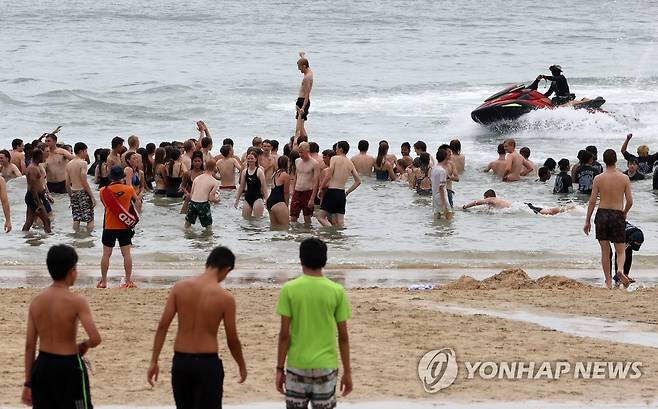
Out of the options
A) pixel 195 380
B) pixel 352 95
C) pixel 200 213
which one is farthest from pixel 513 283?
pixel 352 95

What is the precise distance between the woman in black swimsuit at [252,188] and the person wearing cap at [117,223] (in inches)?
174

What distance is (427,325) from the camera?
10.7 m

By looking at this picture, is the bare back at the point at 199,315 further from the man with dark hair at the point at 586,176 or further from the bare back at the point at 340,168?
the man with dark hair at the point at 586,176

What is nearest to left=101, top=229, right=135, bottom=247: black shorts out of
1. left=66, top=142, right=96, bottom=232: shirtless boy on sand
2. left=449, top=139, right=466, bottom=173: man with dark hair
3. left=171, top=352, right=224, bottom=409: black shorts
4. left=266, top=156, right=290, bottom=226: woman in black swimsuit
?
left=66, top=142, right=96, bottom=232: shirtless boy on sand

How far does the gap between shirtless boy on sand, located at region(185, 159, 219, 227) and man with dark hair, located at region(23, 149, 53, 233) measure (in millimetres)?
2002

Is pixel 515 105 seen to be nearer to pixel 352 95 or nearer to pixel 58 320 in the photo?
pixel 352 95

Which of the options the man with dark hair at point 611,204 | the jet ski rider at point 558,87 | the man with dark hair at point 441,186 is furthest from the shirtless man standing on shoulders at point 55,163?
the jet ski rider at point 558,87

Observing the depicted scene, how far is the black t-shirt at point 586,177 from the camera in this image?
20016 mm

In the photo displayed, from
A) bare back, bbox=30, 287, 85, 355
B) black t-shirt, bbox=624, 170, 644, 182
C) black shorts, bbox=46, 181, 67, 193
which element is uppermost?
black t-shirt, bbox=624, 170, 644, 182

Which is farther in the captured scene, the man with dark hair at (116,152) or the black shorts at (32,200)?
the man with dark hair at (116,152)

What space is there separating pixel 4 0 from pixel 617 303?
6928cm

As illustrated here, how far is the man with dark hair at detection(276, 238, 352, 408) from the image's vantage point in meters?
6.76

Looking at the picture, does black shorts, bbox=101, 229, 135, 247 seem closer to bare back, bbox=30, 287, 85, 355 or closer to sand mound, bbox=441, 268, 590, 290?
sand mound, bbox=441, 268, 590, 290

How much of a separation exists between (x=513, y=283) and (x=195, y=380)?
23.2 ft
